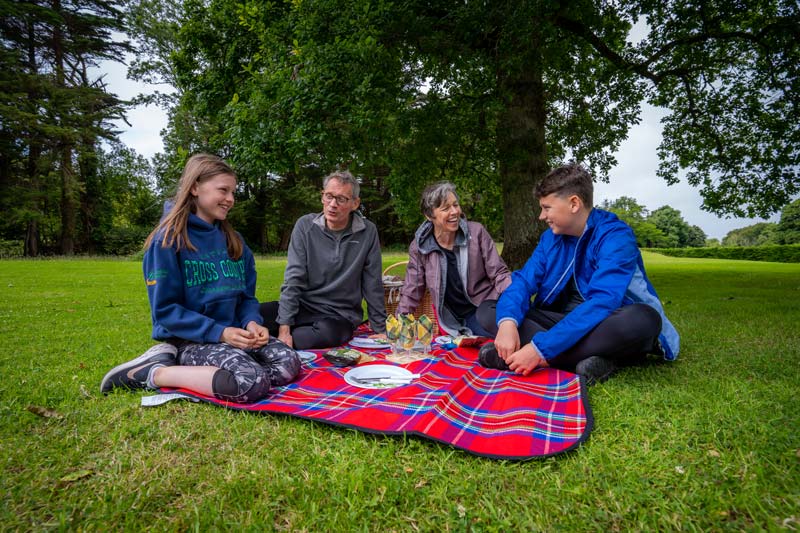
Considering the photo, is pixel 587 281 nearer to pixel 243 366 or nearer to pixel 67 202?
pixel 243 366

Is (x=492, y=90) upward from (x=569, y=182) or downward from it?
upward

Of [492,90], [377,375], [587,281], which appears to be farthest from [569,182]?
[492,90]

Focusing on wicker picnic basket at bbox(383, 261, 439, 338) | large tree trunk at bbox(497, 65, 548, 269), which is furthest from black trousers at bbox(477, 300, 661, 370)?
large tree trunk at bbox(497, 65, 548, 269)

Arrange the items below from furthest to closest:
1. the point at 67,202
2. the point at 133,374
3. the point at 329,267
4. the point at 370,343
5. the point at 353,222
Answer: the point at 67,202
the point at 353,222
the point at 329,267
the point at 370,343
the point at 133,374

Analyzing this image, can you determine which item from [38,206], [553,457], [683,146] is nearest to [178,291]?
[553,457]

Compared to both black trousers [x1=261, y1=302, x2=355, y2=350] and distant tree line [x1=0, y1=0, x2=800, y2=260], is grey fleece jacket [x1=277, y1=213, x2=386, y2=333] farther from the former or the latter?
distant tree line [x1=0, y1=0, x2=800, y2=260]

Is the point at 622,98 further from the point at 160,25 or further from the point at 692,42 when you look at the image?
the point at 160,25

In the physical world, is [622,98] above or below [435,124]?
above

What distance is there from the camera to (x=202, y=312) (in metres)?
2.82

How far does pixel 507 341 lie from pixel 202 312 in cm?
207

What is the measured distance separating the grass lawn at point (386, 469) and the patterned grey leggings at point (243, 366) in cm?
13

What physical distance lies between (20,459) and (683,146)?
41.4 feet

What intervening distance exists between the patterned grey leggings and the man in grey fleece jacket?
0.80m

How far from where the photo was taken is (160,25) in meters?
22.7
